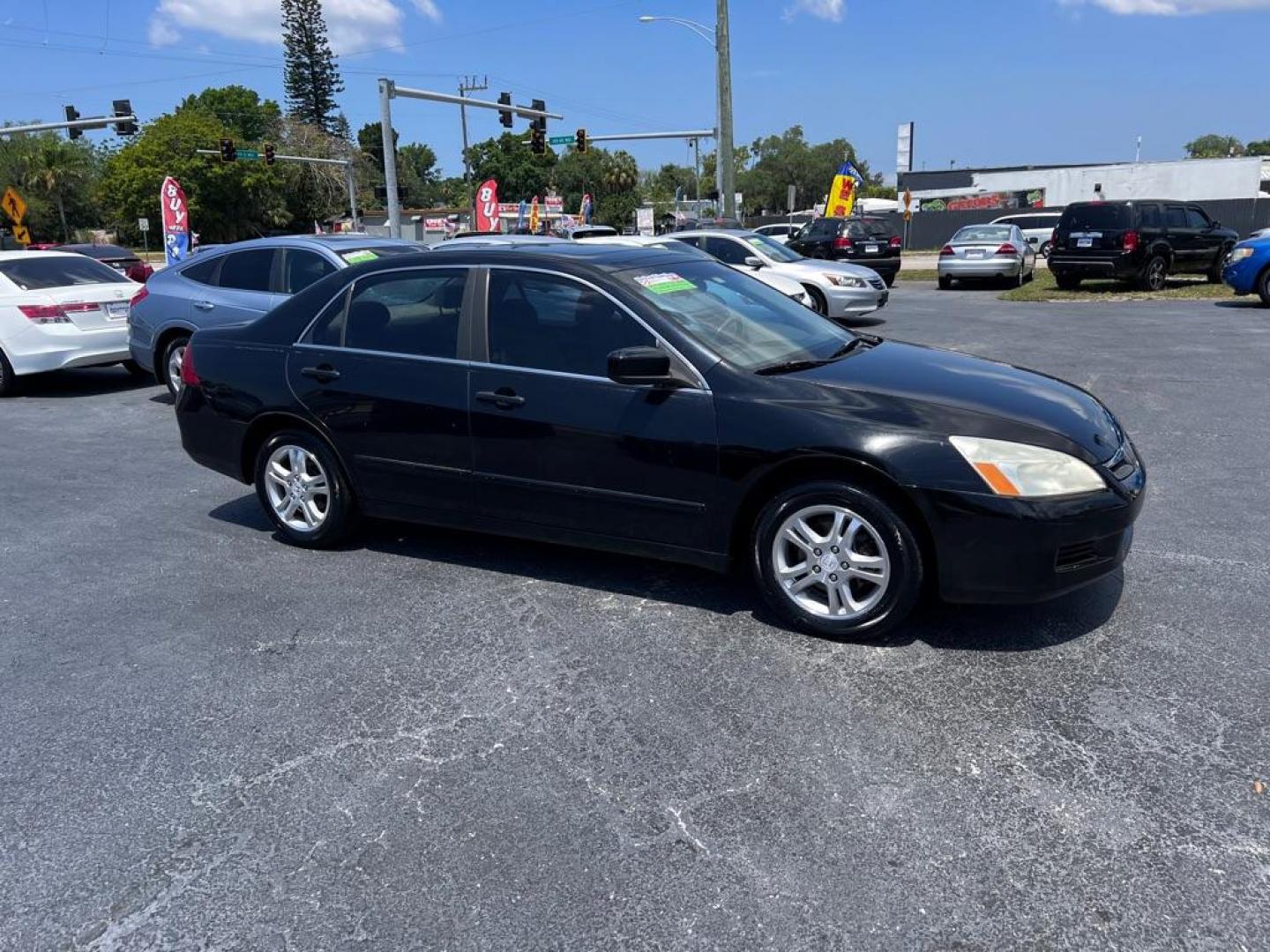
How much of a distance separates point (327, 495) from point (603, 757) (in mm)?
2725

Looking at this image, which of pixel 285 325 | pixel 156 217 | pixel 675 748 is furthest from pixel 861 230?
pixel 156 217

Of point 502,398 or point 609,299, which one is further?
point 502,398

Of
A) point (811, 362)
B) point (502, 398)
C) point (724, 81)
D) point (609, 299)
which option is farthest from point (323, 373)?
point (724, 81)

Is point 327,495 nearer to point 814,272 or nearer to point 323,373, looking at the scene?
point 323,373

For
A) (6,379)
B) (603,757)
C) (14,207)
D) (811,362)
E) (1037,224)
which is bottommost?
(603,757)

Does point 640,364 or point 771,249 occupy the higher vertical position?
point 771,249

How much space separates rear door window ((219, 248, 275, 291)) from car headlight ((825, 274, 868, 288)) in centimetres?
780

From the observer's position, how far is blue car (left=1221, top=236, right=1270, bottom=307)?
15.6 metres

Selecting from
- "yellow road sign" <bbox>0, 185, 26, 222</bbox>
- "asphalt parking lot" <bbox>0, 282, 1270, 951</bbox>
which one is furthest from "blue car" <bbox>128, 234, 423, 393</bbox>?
"yellow road sign" <bbox>0, 185, 26, 222</bbox>

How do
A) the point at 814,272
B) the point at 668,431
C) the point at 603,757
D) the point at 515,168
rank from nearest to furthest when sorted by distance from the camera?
1. the point at 603,757
2. the point at 668,431
3. the point at 814,272
4. the point at 515,168

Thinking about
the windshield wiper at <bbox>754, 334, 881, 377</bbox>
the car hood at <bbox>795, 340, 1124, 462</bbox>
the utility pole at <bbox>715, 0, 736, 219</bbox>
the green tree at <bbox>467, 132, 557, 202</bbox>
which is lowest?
the car hood at <bbox>795, 340, 1124, 462</bbox>

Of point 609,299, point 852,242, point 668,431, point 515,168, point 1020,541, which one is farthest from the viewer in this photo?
point 515,168

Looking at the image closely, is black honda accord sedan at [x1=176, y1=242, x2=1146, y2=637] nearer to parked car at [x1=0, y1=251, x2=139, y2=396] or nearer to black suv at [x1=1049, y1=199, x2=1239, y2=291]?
parked car at [x1=0, y1=251, x2=139, y2=396]

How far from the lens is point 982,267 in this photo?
21625 millimetres
